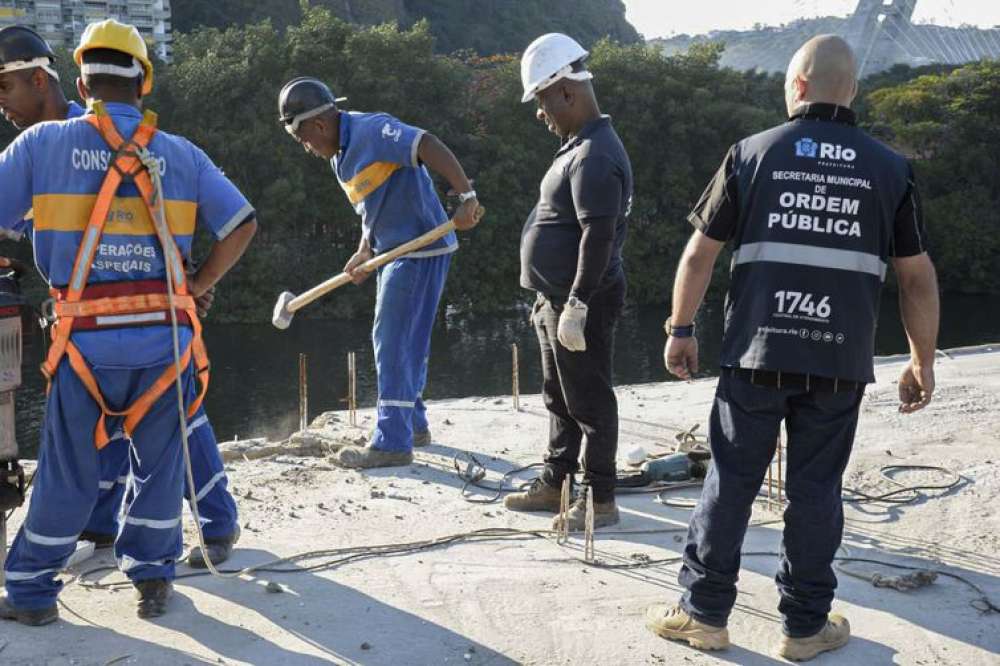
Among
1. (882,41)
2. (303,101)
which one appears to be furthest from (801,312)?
(882,41)

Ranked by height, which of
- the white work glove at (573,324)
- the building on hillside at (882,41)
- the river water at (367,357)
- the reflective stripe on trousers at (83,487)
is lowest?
the river water at (367,357)

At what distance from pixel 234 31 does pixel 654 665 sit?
1260 inches

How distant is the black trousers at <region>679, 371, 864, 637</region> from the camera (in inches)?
131

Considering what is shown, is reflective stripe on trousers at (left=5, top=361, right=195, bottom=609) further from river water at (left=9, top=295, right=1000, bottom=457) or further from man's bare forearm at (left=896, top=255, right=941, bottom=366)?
river water at (left=9, top=295, right=1000, bottom=457)

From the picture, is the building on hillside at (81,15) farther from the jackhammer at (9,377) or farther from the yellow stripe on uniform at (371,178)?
the jackhammer at (9,377)

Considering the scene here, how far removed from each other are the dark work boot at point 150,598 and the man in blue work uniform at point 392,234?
6.80 ft

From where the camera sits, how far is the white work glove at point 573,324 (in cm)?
432

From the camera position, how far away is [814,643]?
11.3ft

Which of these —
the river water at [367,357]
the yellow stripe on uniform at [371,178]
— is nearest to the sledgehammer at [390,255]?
the yellow stripe on uniform at [371,178]

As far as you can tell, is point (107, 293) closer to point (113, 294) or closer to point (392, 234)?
point (113, 294)

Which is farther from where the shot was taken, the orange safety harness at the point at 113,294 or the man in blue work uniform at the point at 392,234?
the man in blue work uniform at the point at 392,234

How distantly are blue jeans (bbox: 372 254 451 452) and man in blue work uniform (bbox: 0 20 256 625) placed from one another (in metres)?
2.11

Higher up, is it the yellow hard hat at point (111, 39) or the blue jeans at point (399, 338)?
the yellow hard hat at point (111, 39)

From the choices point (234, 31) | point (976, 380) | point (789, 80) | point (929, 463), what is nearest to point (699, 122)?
point (234, 31)
